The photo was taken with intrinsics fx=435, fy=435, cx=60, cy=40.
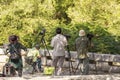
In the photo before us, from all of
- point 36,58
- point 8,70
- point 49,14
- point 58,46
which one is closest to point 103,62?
point 36,58

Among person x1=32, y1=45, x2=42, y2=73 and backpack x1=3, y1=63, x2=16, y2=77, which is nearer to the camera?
backpack x1=3, y1=63, x2=16, y2=77

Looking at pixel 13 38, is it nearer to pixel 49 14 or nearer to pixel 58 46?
pixel 58 46

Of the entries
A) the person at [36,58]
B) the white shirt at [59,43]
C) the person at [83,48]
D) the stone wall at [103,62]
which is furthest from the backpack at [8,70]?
the stone wall at [103,62]

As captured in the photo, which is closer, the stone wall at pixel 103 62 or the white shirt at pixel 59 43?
the white shirt at pixel 59 43

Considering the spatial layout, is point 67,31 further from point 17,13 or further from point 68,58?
point 17,13

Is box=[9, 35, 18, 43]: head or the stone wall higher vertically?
box=[9, 35, 18, 43]: head

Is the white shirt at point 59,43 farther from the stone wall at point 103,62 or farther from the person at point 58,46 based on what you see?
the stone wall at point 103,62

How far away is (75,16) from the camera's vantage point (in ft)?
77.3

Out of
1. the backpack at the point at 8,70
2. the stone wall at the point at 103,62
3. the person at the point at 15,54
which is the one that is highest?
the person at the point at 15,54

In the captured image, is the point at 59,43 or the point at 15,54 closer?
the point at 15,54

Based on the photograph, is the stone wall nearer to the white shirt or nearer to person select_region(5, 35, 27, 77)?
the white shirt

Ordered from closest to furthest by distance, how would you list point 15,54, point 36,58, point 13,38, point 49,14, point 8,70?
point 13,38 < point 15,54 < point 8,70 < point 36,58 < point 49,14

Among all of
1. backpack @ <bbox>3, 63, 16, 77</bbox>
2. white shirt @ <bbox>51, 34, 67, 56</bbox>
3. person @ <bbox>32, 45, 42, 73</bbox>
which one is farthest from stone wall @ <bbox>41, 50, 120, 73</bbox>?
backpack @ <bbox>3, 63, 16, 77</bbox>

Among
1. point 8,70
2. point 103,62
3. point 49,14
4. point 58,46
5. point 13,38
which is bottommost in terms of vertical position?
point 103,62
